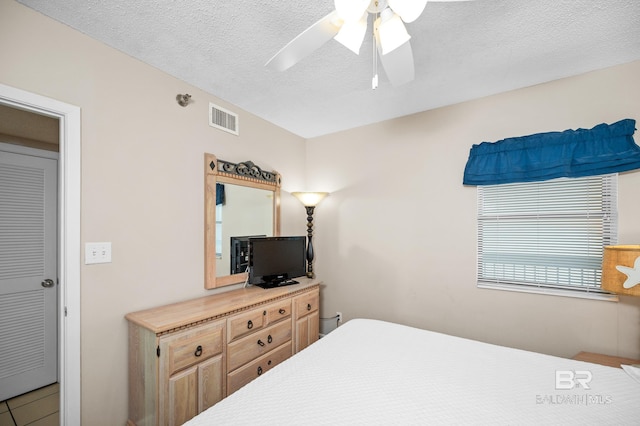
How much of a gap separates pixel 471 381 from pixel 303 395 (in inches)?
30.9

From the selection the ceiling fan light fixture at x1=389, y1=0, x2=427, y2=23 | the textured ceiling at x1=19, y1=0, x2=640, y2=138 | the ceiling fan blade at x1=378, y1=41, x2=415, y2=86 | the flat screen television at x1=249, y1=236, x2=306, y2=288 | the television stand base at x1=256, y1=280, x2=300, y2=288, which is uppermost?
the textured ceiling at x1=19, y1=0, x2=640, y2=138

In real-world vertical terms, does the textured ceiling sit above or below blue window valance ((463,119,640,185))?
above

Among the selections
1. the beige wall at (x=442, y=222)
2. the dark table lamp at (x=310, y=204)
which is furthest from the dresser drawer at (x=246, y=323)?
the beige wall at (x=442, y=222)

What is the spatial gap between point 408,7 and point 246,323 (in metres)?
2.08

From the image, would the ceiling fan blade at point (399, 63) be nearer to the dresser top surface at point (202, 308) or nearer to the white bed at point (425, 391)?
the white bed at point (425, 391)

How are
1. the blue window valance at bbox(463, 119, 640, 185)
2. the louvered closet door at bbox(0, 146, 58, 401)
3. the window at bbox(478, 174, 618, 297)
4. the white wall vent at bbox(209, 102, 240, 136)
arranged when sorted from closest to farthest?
1. the blue window valance at bbox(463, 119, 640, 185)
2. the window at bbox(478, 174, 618, 297)
3. the louvered closet door at bbox(0, 146, 58, 401)
4. the white wall vent at bbox(209, 102, 240, 136)

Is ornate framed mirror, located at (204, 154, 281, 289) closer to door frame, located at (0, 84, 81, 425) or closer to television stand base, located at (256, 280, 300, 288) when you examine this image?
television stand base, located at (256, 280, 300, 288)

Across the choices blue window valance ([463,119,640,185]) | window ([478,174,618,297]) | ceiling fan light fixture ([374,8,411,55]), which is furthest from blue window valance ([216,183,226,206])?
window ([478,174,618,297])

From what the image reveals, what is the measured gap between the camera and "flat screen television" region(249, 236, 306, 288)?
94.8 inches

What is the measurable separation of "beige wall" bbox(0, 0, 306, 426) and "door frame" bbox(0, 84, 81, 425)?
0.04 metres

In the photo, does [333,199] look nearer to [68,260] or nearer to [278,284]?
[278,284]

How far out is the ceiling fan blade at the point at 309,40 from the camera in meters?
1.11

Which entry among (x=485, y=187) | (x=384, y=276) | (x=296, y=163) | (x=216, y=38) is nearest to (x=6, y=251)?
(x=216, y=38)

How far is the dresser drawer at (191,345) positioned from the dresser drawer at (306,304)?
836mm
